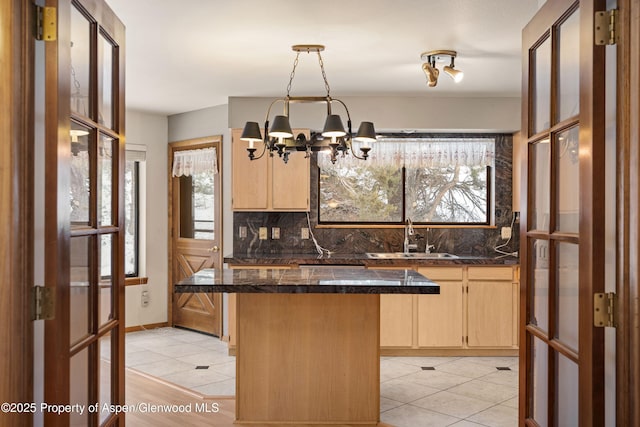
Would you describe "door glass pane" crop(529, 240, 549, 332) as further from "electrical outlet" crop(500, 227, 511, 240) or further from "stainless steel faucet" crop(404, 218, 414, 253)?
"electrical outlet" crop(500, 227, 511, 240)

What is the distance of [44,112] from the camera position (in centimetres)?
167

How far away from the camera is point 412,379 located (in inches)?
183

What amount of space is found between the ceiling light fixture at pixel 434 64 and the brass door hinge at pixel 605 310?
264cm

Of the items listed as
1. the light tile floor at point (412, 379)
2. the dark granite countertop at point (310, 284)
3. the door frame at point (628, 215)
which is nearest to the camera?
the door frame at point (628, 215)

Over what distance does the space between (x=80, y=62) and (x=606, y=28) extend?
1.59 meters

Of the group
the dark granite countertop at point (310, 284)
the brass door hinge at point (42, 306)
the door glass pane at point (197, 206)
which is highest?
the door glass pane at point (197, 206)

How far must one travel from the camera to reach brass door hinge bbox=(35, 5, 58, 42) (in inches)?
66.2

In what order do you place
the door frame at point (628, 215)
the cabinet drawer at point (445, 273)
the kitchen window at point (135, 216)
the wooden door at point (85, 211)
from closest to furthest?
the door frame at point (628, 215) → the wooden door at point (85, 211) → the cabinet drawer at point (445, 273) → the kitchen window at point (135, 216)

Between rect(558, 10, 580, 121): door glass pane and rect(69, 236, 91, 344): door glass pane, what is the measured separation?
160 cm

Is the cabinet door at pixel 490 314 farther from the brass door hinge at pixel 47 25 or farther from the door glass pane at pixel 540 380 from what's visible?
the brass door hinge at pixel 47 25

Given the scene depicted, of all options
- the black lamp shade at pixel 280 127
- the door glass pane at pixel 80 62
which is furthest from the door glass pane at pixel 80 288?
the black lamp shade at pixel 280 127

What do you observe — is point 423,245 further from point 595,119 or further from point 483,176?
point 595,119

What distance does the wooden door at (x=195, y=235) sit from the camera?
609cm

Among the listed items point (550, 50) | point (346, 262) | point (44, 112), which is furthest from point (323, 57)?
point (44, 112)
